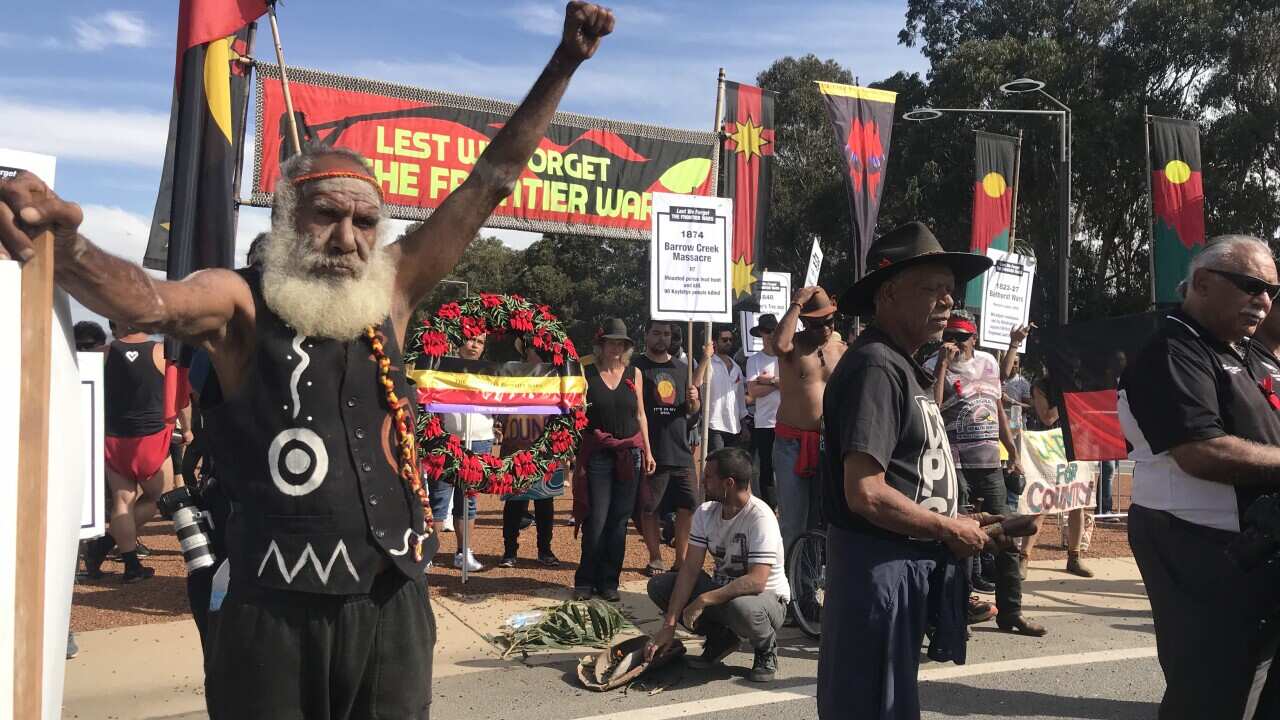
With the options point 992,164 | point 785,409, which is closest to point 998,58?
point 992,164

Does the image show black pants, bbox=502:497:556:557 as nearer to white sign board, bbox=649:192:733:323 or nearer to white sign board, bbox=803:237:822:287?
white sign board, bbox=649:192:733:323

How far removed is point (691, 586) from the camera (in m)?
5.80

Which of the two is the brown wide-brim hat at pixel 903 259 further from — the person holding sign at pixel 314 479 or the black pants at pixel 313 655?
the black pants at pixel 313 655

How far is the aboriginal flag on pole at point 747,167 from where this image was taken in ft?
37.0

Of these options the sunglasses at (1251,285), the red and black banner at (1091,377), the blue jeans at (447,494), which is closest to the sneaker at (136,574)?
the blue jeans at (447,494)

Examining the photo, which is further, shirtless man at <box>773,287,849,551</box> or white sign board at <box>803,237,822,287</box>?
white sign board at <box>803,237,822,287</box>

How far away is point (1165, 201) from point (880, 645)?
1336 centimetres

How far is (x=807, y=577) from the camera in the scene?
6.87 metres

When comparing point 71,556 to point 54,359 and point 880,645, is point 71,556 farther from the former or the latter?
point 880,645

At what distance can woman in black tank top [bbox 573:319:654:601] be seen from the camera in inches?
297

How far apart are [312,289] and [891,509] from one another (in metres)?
1.58

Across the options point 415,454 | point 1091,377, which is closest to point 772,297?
point 1091,377

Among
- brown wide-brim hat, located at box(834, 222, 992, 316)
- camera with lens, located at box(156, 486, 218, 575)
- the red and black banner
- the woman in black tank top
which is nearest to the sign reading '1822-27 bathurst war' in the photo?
the woman in black tank top

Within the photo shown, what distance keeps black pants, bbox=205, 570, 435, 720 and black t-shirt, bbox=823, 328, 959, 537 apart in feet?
4.22
